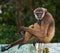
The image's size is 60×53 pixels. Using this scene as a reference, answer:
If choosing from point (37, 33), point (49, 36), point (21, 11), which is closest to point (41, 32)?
point (37, 33)

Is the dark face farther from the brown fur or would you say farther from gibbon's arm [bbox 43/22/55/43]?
gibbon's arm [bbox 43/22/55/43]

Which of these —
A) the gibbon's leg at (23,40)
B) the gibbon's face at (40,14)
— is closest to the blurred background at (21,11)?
the gibbon's face at (40,14)

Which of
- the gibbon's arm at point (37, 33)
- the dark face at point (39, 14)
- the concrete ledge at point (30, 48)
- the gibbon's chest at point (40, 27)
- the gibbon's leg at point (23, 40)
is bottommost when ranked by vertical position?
the concrete ledge at point (30, 48)

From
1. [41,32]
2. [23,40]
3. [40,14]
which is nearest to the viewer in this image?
[23,40]

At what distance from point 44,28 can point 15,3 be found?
5.55m

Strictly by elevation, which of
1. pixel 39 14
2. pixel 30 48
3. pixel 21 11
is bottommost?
pixel 30 48

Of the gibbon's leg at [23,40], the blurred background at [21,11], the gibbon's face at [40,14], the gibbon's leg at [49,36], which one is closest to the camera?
the gibbon's leg at [23,40]

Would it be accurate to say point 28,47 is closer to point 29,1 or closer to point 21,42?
point 21,42

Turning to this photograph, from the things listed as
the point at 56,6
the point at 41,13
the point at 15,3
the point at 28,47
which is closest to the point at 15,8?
the point at 15,3

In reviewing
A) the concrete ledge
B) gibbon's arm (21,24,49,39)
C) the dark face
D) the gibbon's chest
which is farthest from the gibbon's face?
the concrete ledge

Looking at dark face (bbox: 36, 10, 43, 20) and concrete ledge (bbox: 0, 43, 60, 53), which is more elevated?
dark face (bbox: 36, 10, 43, 20)

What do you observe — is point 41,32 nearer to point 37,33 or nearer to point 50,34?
point 37,33

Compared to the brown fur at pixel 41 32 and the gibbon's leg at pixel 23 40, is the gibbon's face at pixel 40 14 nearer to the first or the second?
the brown fur at pixel 41 32

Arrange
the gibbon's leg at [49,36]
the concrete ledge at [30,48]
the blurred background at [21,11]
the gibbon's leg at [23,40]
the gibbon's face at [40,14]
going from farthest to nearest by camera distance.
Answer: the blurred background at [21,11] → the gibbon's face at [40,14] → the gibbon's leg at [49,36] → the gibbon's leg at [23,40] → the concrete ledge at [30,48]
